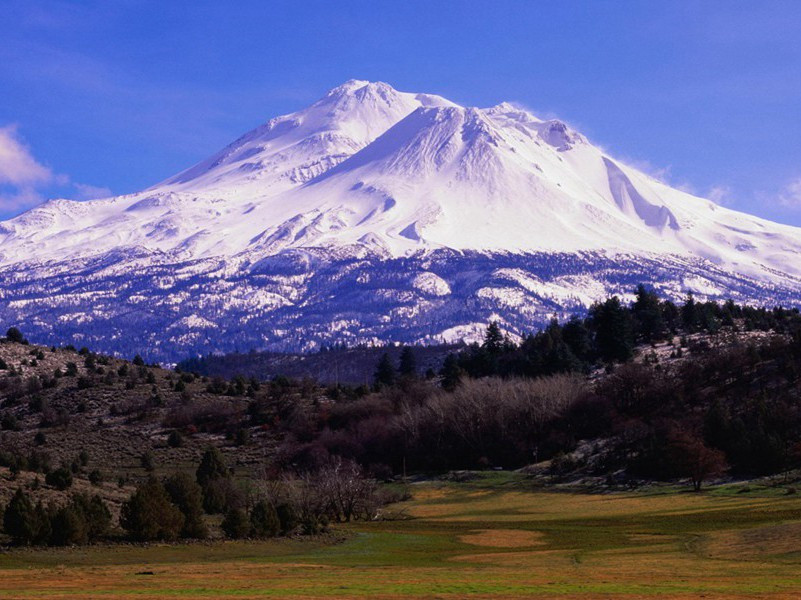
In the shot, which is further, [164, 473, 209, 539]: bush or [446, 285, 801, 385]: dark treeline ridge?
[446, 285, 801, 385]: dark treeline ridge

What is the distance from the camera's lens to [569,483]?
99.0 meters

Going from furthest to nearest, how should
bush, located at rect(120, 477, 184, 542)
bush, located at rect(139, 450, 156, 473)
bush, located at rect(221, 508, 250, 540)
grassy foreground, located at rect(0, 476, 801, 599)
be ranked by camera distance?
1. bush, located at rect(139, 450, 156, 473)
2. bush, located at rect(221, 508, 250, 540)
3. bush, located at rect(120, 477, 184, 542)
4. grassy foreground, located at rect(0, 476, 801, 599)

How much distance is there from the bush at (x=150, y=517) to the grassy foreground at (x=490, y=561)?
1830 millimetres

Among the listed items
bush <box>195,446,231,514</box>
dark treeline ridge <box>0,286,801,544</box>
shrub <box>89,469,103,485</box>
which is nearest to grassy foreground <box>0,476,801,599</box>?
dark treeline ridge <box>0,286,801,544</box>

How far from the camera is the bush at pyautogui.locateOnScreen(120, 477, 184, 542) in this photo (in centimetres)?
5719

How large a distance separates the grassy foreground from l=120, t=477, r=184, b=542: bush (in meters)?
1.83

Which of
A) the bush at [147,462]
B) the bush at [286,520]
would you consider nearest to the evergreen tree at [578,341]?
the bush at [147,462]

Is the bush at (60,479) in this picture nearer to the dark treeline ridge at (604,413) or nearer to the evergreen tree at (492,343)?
the dark treeline ridge at (604,413)

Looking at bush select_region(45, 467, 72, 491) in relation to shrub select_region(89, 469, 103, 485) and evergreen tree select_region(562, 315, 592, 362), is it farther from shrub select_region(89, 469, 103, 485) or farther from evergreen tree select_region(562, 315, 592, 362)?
evergreen tree select_region(562, 315, 592, 362)

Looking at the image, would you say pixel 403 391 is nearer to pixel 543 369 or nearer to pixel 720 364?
pixel 543 369

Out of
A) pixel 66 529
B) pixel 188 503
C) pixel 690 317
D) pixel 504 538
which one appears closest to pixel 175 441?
pixel 188 503

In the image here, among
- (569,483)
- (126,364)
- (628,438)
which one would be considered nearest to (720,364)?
(628,438)

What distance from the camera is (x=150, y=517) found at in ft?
188

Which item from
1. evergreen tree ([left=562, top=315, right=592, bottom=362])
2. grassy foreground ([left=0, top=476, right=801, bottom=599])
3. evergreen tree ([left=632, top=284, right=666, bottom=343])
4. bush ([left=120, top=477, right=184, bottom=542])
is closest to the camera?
grassy foreground ([left=0, top=476, right=801, bottom=599])
